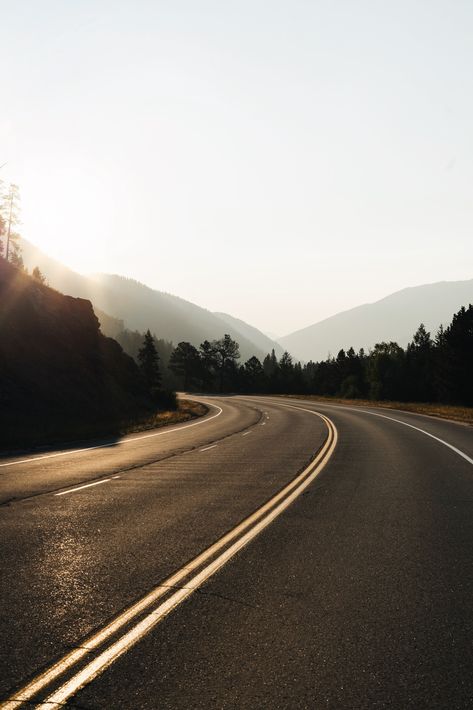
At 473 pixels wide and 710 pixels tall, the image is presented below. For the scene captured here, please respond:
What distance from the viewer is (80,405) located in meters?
33.5

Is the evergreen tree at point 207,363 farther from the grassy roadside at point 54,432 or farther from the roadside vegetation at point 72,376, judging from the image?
the grassy roadside at point 54,432

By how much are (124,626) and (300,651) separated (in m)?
1.35

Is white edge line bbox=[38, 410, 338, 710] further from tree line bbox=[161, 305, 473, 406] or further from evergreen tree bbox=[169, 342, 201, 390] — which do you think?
evergreen tree bbox=[169, 342, 201, 390]

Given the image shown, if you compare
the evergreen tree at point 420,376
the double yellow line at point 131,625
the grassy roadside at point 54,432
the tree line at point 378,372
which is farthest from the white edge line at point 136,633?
the evergreen tree at point 420,376

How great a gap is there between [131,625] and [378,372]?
106831mm

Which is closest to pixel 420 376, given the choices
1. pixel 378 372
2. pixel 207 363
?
pixel 378 372

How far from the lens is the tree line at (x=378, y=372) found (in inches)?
2815

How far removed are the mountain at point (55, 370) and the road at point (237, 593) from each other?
14.2 metres

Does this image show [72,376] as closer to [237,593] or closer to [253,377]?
[237,593]

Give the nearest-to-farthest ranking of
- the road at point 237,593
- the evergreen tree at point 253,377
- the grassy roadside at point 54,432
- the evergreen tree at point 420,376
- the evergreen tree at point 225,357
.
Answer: the road at point 237,593 < the grassy roadside at point 54,432 < the evergreen tree at point 420,376 < the evergreen tree at point 225,357 < the evergreen tree at point 253,377

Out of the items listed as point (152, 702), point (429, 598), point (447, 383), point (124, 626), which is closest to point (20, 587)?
point (124, 626)

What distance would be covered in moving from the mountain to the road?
1422cm

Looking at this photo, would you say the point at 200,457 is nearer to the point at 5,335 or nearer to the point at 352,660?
the point at 352,660

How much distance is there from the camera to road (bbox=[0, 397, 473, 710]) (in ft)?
11.7
